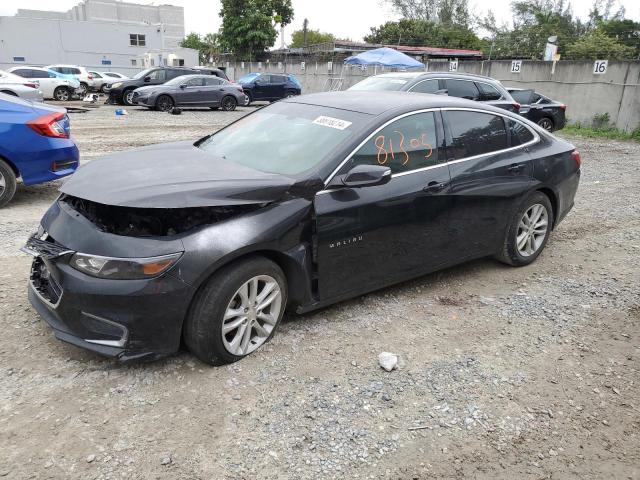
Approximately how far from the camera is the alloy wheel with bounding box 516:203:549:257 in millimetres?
4941

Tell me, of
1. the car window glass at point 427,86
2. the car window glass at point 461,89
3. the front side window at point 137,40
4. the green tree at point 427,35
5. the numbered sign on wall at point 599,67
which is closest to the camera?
the car window glass at point 427,86

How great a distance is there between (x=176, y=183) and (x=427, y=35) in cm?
5865

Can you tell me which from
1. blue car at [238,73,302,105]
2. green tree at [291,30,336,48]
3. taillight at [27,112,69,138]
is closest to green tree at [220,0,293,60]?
blue car at [238,73,302,105]

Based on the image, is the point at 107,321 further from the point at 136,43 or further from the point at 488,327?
the point at 136,43

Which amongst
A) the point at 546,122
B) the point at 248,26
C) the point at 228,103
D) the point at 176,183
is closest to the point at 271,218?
the point at 176,183

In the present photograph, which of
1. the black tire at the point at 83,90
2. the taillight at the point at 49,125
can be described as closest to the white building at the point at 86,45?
the black tire at the point at 83,90

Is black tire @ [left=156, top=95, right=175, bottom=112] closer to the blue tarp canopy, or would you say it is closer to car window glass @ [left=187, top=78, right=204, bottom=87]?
car window glass @ [left=187, top=78, right=204, bottom=87]

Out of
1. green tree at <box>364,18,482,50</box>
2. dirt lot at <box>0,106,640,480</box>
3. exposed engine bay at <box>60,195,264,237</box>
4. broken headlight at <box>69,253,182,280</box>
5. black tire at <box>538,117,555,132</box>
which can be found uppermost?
green tree at <box>364,18,482,50</box>

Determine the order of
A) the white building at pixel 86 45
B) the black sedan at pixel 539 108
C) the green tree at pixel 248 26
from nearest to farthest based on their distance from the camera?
the black sedan at pixel 539 108 < the green tree at pixel 248 26 < the white building at pixel 86 45

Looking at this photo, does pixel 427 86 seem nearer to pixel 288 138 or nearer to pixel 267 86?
pixel 288 138

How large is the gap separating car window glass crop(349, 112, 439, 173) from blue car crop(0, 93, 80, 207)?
14.3ft

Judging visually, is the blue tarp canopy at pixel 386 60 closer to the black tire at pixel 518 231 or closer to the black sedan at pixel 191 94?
the black sedan at pixel 191 94

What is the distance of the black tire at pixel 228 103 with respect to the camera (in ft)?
67.2

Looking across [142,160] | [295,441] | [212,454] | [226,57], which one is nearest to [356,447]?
[295,441]
